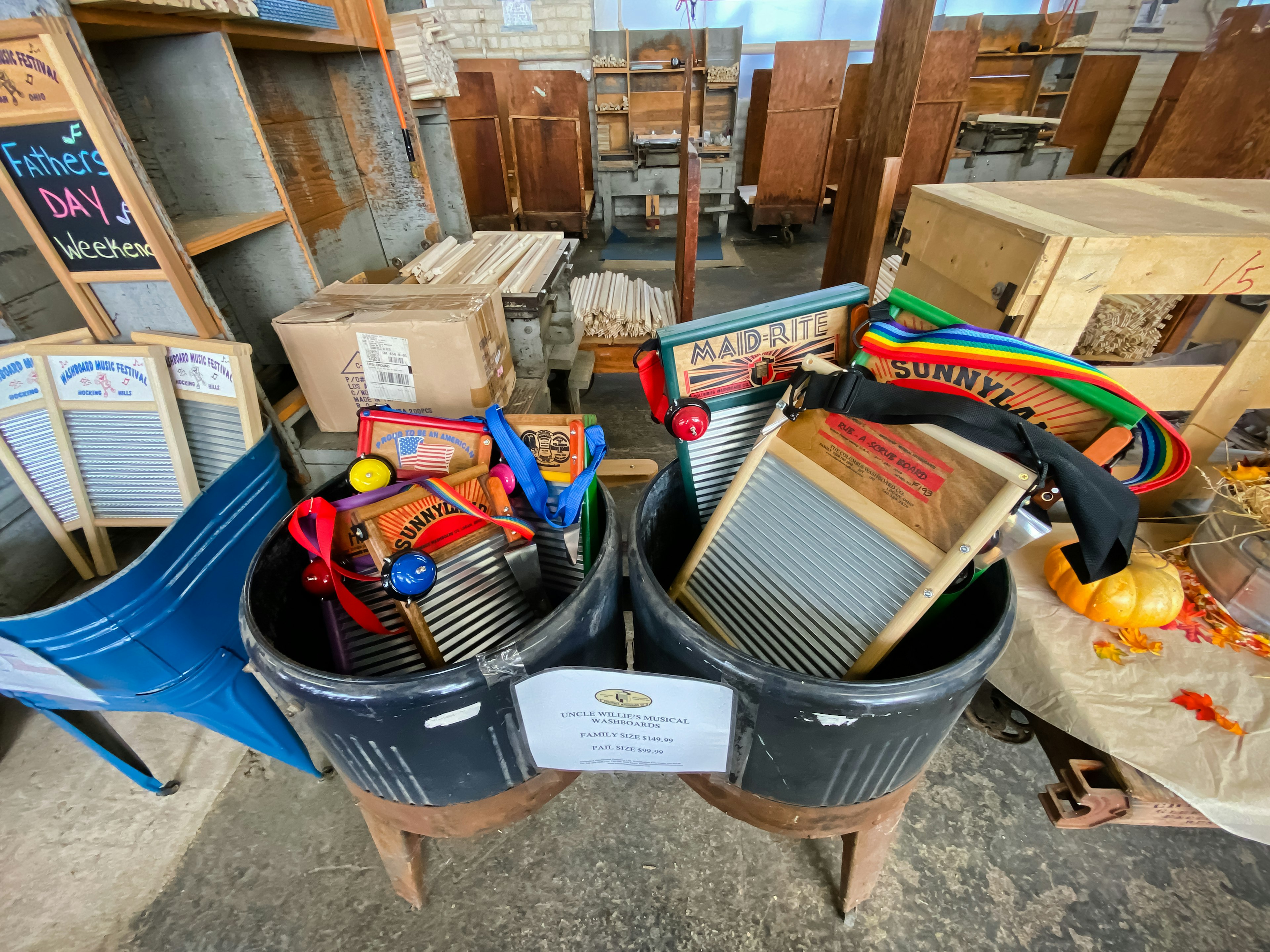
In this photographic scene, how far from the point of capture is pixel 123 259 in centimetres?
165

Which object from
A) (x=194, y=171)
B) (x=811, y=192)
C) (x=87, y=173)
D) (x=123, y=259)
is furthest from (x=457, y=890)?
(x=811, y=192)

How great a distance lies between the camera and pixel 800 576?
1.14m

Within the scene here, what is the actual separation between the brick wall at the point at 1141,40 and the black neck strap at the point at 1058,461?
10.8 m

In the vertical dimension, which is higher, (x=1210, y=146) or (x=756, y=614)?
(x=1210, y=146)

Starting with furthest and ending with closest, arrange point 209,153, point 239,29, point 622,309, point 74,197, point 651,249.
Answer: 1. point 651,249
2. point 622,309
3. point 209,153
4. point 239,29
5. point 74,197

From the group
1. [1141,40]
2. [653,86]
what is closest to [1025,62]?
[1141,40]

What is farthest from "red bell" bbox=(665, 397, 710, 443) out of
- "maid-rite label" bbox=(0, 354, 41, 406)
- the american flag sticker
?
"maid-rite label" bbox=(0, 354, 41, 406)

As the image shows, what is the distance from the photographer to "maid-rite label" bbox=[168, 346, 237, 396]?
1.78m

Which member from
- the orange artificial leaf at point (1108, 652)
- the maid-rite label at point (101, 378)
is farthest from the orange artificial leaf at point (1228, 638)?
the maid-rite label at point (101, 378)

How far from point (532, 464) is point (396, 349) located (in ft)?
2.78

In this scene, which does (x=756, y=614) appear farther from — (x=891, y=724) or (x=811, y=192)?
(x=811, y=192)

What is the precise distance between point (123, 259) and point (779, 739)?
2200 millimetres

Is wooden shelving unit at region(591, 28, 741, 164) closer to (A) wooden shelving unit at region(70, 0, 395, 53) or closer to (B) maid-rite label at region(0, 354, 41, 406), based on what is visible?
(A) wooden shelving unit at region(70, 0, 395, 53)

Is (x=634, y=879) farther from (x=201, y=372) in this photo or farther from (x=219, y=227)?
(x=219, y=227)
